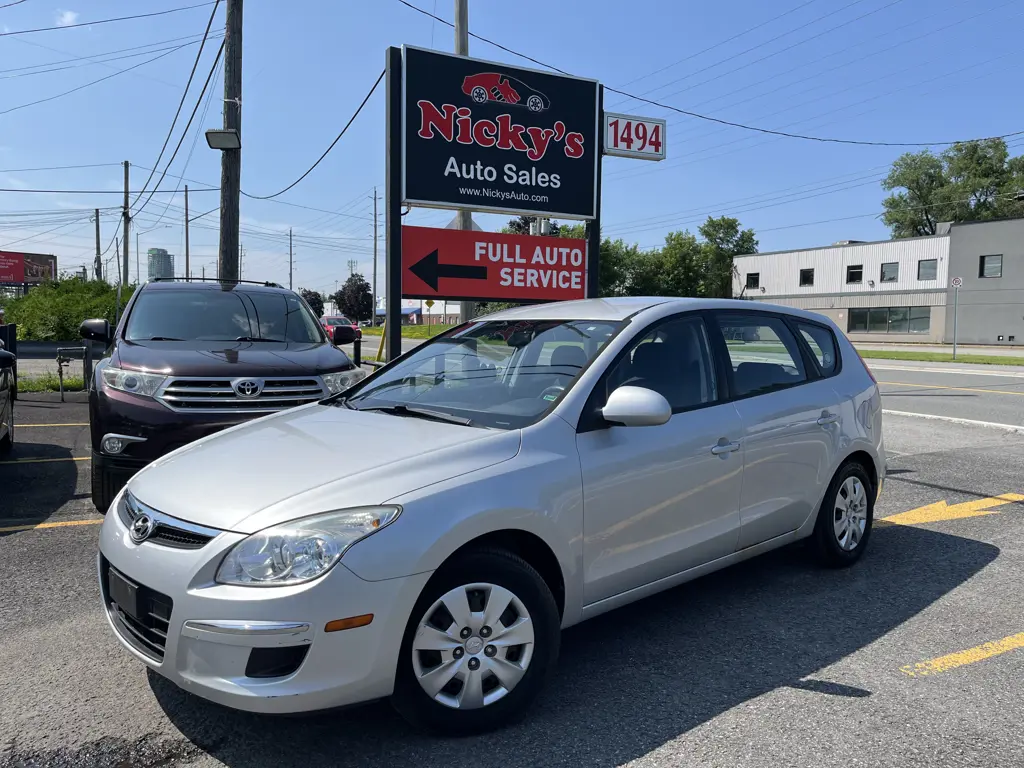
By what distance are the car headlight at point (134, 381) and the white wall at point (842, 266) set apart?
47.5 metres

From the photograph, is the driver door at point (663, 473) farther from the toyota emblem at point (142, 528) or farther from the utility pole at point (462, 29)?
the utility pole at point (462, 29)

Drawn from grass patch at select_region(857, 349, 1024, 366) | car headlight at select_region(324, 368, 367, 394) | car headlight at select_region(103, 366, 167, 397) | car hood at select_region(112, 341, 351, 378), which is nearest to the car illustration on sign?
car hood at select_region(112, 341, 351, 378)

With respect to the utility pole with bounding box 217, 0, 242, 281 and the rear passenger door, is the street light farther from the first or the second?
the rear passenger door

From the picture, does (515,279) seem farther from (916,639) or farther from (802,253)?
(802,253)

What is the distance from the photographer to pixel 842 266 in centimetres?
5019

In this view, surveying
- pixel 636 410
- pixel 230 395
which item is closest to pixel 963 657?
pixel 636 410

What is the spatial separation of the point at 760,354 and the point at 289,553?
289 centimetres

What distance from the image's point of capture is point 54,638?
3662 millimetres

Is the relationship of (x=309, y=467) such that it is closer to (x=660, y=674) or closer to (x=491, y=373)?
(x=491, y=373)

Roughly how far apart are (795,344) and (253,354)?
377cm

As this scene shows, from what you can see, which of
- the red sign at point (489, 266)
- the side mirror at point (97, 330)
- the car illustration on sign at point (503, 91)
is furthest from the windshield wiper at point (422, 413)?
the car illustration on sign at point (503, 91)

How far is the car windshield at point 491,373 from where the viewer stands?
11.3 ft

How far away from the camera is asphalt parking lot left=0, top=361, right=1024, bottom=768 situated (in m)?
2.74

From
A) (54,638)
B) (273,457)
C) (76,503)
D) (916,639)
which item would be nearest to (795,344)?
(916,639)
